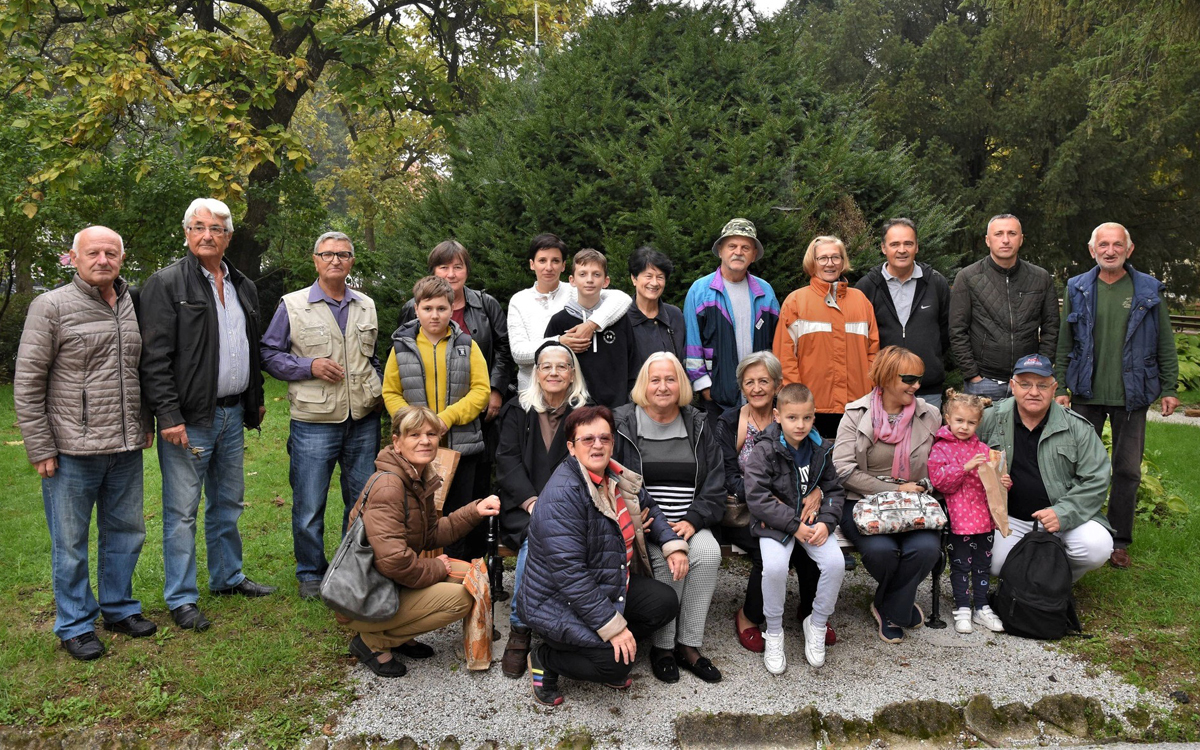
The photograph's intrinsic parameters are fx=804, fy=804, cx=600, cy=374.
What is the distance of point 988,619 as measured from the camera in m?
4.43

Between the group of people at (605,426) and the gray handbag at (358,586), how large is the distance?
8 cm

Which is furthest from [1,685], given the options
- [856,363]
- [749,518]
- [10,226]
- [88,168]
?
[10,226]

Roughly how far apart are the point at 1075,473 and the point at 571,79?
4.50 meters

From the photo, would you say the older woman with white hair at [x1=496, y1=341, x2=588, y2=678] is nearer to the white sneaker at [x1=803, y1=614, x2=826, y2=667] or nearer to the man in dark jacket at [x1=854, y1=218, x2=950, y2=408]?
the white sneaker at [x1=803, y1=614, x2=826, y2=667]

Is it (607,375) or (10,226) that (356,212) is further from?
(607,375)

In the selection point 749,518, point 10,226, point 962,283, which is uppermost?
point 10,226

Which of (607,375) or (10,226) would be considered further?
(10,226)

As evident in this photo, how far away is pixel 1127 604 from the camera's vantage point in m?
4.69

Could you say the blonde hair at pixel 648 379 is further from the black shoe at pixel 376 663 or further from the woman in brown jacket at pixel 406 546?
the black shoe at pixel 376 663

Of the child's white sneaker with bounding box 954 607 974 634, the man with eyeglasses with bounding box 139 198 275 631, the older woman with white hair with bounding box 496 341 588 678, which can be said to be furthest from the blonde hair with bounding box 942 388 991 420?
the man with eyeglasses with bounding box 139 198 275 631

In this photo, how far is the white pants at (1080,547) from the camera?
4.38m

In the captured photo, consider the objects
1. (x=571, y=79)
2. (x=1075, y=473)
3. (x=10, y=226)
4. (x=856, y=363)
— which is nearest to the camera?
(x=1075, y=473)

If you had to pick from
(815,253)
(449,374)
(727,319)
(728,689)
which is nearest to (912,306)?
(815,253)

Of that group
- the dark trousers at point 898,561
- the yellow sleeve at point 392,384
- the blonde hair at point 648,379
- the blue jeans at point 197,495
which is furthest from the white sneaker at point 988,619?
the blue jeans at point 197,495
